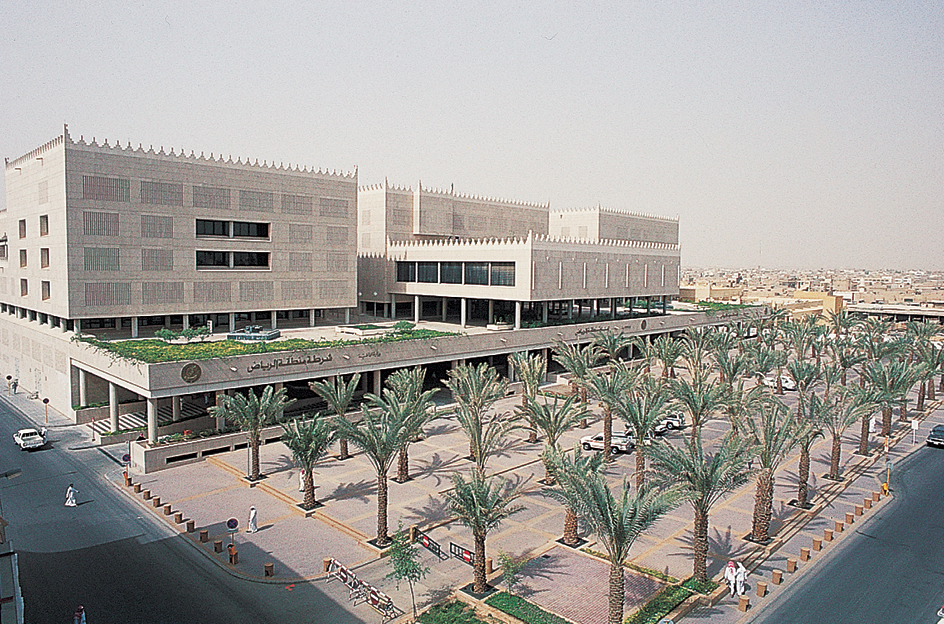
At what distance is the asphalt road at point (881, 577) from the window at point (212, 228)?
43835mm

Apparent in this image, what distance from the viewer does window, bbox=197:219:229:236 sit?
1948 inches

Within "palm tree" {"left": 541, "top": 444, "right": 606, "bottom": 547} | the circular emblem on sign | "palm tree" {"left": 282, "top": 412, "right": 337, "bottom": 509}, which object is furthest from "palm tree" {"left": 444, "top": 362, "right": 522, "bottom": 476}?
the circular emblem on sign

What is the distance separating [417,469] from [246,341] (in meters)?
16.8

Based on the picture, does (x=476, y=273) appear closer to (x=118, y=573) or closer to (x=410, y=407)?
(x=410, y=407)

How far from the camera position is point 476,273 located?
59062mm

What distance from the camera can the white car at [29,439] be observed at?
123 ft

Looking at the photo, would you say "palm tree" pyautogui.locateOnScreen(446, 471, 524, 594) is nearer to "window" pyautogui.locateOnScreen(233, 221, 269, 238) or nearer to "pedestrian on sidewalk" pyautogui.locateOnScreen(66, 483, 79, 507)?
"pedestrian on sidewalk" pyautogui.locateOnScreen(66, 483, 79, 507)

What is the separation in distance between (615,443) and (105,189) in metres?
37.1

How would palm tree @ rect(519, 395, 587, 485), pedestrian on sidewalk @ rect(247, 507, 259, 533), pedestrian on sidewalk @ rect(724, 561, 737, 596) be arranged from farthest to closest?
palm tree @ rect(519, 395, 587, 485), pedestrian on sidewalk @ rect(247, 507, 259, 533), pedestrian on sidewalk @ rect(724, 561, 737, 596)

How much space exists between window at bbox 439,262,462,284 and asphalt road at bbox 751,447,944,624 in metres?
38.0

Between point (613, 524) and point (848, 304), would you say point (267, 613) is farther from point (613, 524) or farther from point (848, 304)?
point (848, 304)

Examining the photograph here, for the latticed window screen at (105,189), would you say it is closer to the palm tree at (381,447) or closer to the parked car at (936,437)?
the palm tree at (381,447)

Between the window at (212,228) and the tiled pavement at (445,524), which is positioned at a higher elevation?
the window at (212,228)

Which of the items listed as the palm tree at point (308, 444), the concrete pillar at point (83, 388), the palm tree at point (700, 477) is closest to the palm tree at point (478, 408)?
the palm tree at point (308, 444)
